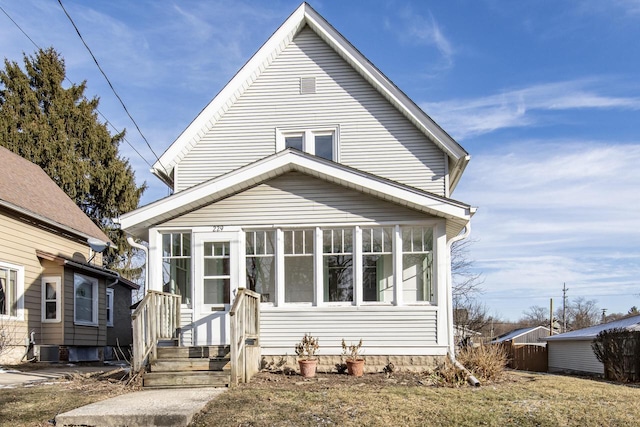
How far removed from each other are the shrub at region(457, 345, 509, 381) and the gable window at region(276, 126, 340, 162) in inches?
199

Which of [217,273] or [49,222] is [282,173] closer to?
[217,273]

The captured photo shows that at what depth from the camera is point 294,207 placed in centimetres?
1104

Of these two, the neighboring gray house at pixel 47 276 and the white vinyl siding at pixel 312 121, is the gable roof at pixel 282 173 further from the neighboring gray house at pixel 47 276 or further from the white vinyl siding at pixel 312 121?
the neighboring gray house at pixel 47 276

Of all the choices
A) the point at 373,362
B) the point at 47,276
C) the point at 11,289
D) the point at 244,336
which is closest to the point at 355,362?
the point at 373,362

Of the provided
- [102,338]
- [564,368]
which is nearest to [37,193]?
[102,338]

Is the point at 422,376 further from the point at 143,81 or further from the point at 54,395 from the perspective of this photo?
the point at 143,81

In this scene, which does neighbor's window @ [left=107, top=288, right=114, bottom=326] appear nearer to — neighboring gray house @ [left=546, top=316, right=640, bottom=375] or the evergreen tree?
the evergreen tree

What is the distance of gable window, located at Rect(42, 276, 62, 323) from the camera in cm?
1559

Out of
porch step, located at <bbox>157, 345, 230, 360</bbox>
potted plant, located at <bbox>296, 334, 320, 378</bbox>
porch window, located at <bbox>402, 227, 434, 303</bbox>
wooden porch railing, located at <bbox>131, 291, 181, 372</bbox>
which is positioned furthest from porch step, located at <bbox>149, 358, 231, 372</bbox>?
porch window, located at <bbox>402, 227, 434, 303</bbox>

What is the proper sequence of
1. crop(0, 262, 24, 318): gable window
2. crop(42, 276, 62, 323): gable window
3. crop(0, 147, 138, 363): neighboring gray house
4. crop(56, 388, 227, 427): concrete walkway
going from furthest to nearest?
crop(42, 276, 62, 323): gable window, crop(0, 147, 138, 363): neighboring gray house, crop(0, 262, 24, 318): gable window, crop(56, 388, 227, 427): concrete walkway

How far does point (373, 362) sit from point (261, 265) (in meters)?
2.83

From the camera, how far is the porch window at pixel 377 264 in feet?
35.6

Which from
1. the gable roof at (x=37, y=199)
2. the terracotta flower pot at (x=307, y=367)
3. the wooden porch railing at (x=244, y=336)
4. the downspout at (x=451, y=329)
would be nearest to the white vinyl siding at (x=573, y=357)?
the downspout at (x=451, y=329)

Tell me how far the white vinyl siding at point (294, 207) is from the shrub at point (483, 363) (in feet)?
9.09
